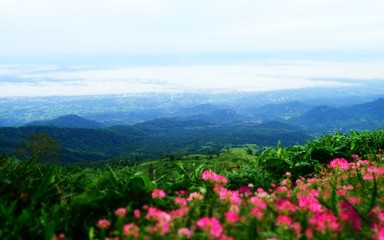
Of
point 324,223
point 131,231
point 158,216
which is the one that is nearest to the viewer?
point 131,231

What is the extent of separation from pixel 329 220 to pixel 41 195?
378 centimetres

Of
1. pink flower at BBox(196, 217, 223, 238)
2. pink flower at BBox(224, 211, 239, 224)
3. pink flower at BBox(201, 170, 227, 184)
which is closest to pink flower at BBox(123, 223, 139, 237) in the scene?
pink flower at BBox(196, 217, 223, 238)

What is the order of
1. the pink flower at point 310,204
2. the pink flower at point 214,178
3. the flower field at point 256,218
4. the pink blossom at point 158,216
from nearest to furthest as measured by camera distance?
the flower field at point 256,218
the pink blossom at point 158,216
the pink flower at point 310,204
the pink flower at point 214,178

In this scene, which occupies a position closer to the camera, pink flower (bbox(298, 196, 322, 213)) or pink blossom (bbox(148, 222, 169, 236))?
pink blossom (bbox(148, 222, 169, 236))

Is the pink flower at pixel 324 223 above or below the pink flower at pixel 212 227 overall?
below

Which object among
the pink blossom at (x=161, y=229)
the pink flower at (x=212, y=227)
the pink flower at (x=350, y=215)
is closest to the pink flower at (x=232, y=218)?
the pink flower at (x=212, y=227)

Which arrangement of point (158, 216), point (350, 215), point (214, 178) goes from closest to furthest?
point (158, 216)
point (350, 215)
point (214, 178)

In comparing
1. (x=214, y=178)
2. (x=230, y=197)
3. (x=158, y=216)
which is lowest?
(x=214, y=178)

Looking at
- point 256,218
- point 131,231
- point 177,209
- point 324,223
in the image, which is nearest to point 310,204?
point 324,223

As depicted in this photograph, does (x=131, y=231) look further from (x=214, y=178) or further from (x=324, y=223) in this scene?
(x=214, y=178)

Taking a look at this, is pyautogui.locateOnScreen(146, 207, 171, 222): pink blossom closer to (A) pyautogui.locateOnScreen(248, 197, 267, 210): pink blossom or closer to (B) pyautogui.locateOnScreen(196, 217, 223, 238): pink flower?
(B) pyautogui.locateOnScreen(196, 217, 223, 238): pink flower

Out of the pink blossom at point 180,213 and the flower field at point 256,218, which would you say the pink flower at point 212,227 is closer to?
the flower field at point 256,218

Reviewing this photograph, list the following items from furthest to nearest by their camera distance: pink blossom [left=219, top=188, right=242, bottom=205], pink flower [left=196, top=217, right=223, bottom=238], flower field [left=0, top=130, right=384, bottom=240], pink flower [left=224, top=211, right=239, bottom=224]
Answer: pink blossom [left=219, top=188, right=242, bottom=205], pink flower [left=224, top=211, right=239, bottom=224], flower field [left=0, top=130, right=384, bottom=240], pink flower [left=196, top=217, right=223, bottom=238]

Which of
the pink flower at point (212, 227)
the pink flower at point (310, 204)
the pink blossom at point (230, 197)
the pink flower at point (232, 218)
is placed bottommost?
the pink blossom at point (230, 197)
